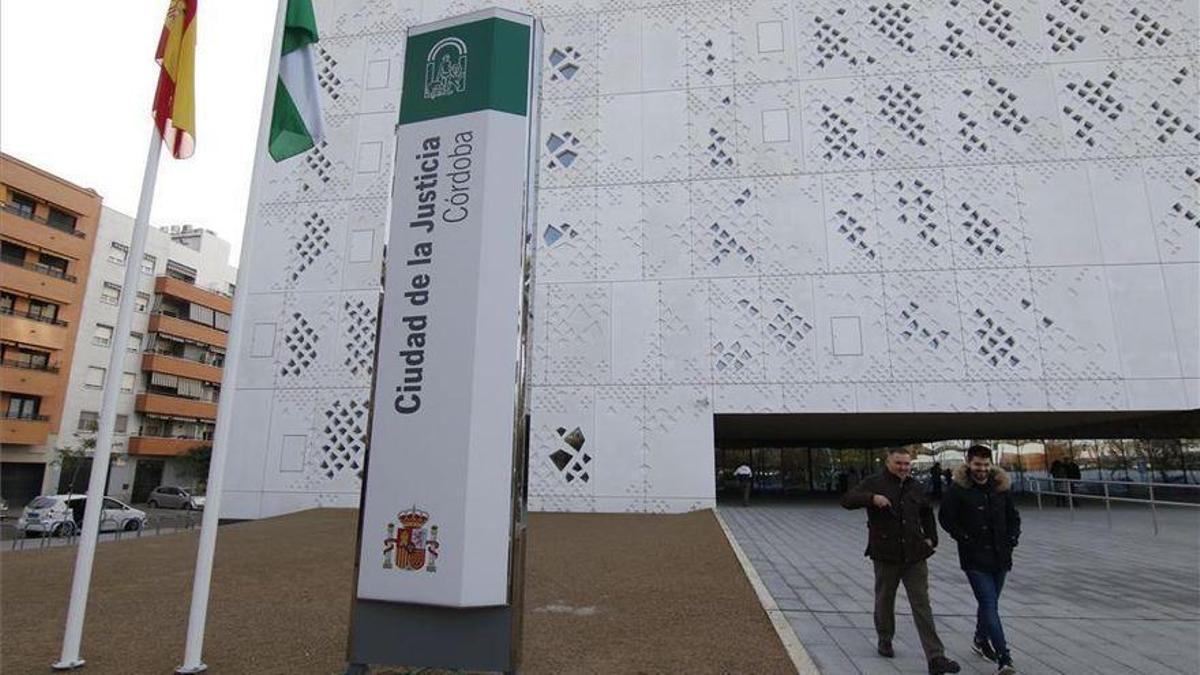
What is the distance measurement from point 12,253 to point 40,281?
1.59 metres

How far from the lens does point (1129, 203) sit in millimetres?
15516

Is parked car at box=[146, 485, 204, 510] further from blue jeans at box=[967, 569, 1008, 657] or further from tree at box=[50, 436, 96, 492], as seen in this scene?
blue jeans at box=[967, 569, 1008, 657]

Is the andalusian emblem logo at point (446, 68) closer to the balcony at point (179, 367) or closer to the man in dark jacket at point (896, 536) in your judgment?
the man in dark jacket at point (896, 536)

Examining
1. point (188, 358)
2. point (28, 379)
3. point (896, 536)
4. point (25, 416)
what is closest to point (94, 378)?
point (28, 379)

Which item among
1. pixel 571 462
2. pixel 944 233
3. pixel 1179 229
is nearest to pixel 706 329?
pixel 571 462

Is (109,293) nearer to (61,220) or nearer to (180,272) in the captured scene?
(61,220)

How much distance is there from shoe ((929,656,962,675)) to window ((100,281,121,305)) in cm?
4117

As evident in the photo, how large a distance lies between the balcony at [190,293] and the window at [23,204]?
813cm

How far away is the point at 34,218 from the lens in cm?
3036

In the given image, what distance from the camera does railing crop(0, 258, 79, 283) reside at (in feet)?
96.5

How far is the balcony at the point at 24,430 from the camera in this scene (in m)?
28.4

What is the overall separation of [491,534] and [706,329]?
1294 centimetres

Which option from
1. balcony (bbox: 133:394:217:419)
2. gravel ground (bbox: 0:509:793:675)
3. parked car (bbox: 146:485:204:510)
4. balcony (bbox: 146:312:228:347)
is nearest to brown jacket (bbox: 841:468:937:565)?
gravel ground (bbox: 0:509:793:675)

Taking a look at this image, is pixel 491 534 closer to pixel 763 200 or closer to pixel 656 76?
pixel 763 200
